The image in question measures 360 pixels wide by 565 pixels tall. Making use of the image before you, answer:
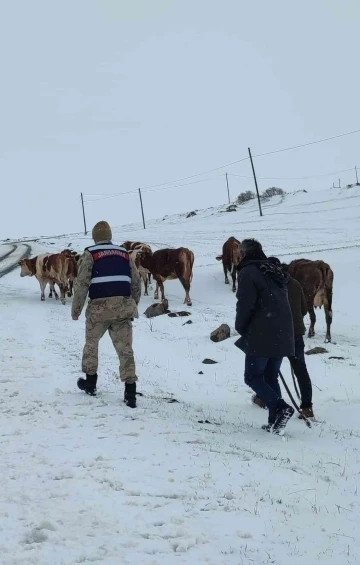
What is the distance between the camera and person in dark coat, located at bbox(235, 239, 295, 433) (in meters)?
5.67

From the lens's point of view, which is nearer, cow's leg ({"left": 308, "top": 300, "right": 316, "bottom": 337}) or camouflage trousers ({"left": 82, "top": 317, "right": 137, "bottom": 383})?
camouflage trousers ({"left": 82, "top": 317, "right": 137, "bottom": 383})

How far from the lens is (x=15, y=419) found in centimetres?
578

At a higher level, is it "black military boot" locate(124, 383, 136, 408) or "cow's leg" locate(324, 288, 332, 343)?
"black military boot" locate(124, 383, 136, 408)

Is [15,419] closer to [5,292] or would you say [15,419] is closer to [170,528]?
[170,528]

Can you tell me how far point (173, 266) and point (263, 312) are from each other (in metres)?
11.3

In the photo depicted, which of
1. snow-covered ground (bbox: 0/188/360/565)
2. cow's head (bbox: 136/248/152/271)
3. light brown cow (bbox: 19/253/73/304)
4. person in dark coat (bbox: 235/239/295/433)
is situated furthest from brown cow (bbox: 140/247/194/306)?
person in dark coat (bbox: 235/239/295/433)

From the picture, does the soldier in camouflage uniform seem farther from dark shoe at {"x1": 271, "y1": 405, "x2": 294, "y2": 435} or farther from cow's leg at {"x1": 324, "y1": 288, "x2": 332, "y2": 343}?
cow's leg at {"x1": 324, "y1": 288, "x2": 332, "y2": 343}

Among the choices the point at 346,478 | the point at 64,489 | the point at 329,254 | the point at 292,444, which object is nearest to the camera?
the point at 64,489

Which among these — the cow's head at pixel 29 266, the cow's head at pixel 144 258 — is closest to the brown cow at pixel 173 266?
the cow's head at pixel 144 258

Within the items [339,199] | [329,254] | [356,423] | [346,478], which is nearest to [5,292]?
[329,254]

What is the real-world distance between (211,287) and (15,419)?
1370cm

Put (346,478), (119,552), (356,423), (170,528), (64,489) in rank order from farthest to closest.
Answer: (356,423)
(346,478)
(64,489)
(170,528)
(119,552)

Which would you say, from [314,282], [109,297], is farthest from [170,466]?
[314,282]

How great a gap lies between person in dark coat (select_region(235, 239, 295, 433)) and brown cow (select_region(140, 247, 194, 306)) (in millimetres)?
10605
